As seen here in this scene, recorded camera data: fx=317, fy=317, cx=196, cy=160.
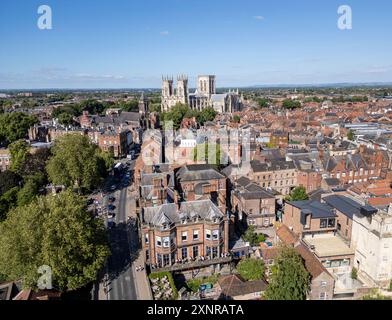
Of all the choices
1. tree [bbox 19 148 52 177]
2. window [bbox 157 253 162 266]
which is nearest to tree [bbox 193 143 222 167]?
tree [bbox 19 148 52 177]

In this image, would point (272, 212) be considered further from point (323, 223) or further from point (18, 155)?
point (18, 155)

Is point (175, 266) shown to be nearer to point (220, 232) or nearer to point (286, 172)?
point (220, 232)

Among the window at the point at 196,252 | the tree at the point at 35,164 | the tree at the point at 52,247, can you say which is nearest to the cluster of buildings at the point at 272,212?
the window at the point at 196,252

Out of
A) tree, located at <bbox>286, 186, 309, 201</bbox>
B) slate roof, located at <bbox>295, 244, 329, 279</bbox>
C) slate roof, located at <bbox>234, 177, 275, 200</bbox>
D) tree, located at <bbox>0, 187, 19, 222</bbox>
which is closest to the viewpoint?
slate roof, located at <bbox>295, 244, 329, 279</bbox>

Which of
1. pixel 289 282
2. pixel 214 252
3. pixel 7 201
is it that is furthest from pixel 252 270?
pixel 7 201

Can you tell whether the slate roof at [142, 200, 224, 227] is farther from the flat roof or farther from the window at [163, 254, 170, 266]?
the flat roof
